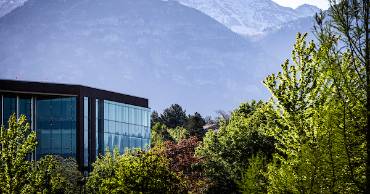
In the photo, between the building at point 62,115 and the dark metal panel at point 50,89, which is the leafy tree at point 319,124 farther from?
the dark metal panel at point 50,89

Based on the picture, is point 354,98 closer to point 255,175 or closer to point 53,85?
point 255,175

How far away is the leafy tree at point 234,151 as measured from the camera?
41.8 m

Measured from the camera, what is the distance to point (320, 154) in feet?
58.3

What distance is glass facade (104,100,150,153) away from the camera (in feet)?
253

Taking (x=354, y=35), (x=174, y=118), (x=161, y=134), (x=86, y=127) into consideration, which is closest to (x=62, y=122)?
(x=86, y=127)

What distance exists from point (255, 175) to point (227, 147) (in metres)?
8.06

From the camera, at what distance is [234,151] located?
42.6 m

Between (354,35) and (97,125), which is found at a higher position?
(97,125)

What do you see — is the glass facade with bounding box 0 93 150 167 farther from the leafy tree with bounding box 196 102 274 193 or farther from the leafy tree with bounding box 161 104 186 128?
the leafy tree with bounding box 161 104 186 128

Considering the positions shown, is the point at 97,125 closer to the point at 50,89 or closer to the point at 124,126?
the point at 124,126

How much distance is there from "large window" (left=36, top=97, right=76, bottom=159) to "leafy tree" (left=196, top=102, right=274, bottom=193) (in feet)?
97.2

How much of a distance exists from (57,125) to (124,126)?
12181 millimetres

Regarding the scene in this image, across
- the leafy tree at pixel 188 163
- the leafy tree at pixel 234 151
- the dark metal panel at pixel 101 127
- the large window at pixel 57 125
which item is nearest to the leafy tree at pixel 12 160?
the leafy tree at pixel 234 151

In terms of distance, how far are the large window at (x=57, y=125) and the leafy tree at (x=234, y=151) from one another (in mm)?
29642
